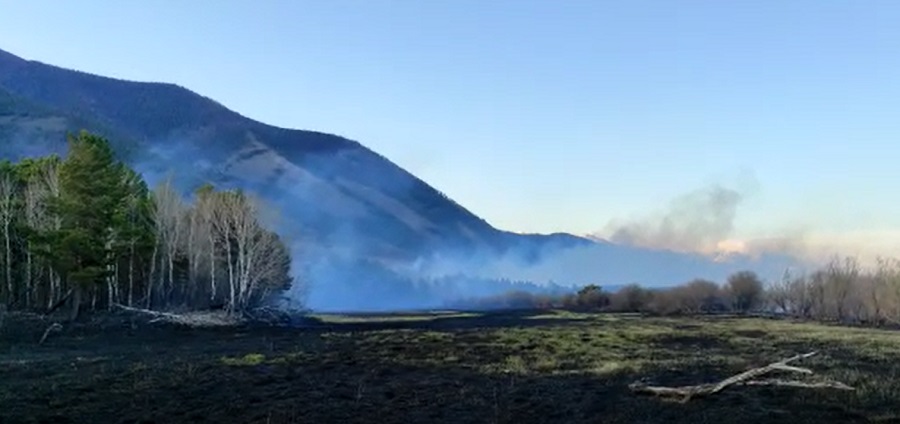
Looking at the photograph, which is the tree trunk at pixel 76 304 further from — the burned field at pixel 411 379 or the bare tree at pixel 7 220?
the bare tree at pixel 7 220

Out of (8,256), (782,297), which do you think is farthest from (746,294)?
(8,256)

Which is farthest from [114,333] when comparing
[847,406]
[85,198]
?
[847,406]

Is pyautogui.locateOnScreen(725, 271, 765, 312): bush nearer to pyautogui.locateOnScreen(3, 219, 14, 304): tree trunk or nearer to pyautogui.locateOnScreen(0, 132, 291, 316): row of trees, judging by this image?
pyautogui.locateOnScreen(0, 132, 291, 316): row of trees

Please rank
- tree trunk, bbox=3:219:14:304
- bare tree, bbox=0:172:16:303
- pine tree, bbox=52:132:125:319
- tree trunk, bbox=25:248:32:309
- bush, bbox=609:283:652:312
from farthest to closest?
bush, bbox=609:283:652:312, tree trunk, bbox=25:248:32:309, bare tree, bbox=0:172:16:303, tree trunk, bbox=3:219:14:304, pine tree, bbox=52:132:125:319

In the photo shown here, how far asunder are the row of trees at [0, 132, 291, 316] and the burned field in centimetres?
706

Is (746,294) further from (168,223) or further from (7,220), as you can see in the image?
(7,220)

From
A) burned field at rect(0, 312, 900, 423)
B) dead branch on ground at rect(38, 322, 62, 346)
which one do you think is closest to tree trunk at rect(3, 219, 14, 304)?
burned field at rect(0, 312, 900, 423)

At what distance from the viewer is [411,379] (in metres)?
29.8

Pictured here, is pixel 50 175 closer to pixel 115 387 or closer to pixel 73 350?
pixel 73 350

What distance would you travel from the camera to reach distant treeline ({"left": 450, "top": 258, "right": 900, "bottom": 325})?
96.3 m

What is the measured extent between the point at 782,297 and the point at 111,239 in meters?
92.2

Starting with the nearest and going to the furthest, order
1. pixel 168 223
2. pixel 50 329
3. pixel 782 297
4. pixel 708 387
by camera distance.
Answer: pixel 708 387 < pixel 50 329 < pixel 168 223 < pixel 782 297

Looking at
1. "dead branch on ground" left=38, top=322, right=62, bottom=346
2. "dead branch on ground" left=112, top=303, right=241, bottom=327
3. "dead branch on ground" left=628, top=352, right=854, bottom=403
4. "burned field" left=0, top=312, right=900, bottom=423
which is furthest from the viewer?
"dead branch on ground" left=112, top=303, right=241, bottom=327

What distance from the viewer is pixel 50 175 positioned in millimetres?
61875
